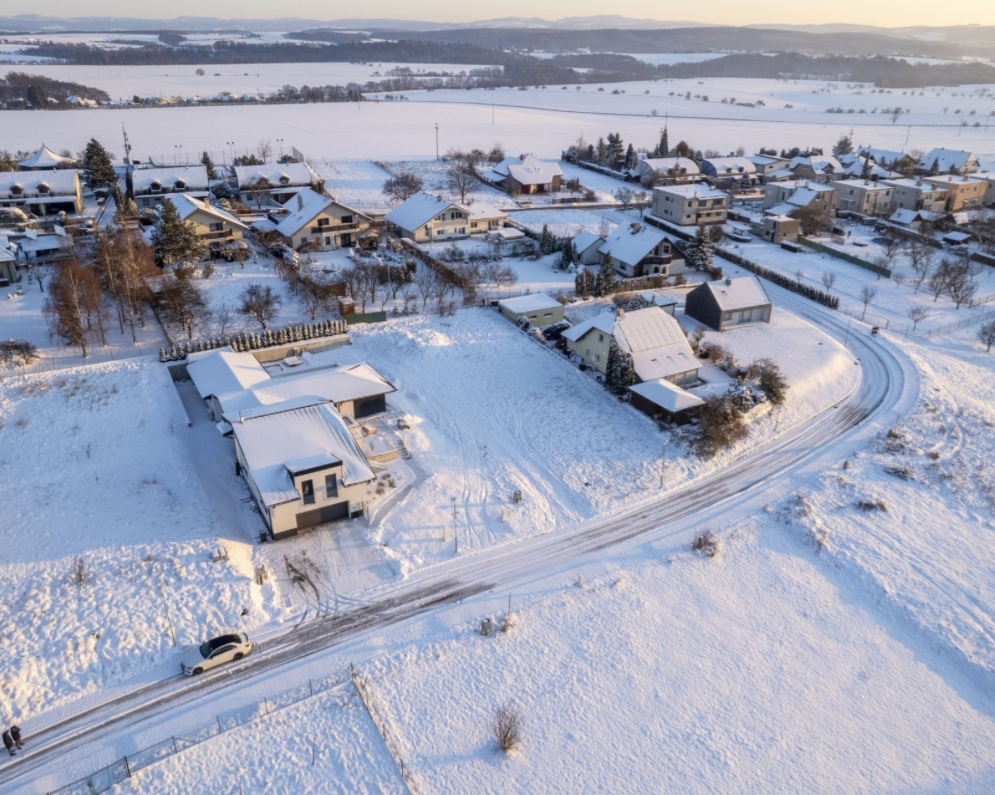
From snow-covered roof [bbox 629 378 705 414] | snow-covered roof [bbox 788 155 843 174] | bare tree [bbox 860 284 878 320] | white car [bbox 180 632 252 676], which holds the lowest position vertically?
white car [bbox 180 632 252 676]

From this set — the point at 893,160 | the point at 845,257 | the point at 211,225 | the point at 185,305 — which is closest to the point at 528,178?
the point at 845,257

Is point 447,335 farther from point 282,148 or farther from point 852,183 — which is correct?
point 282,148

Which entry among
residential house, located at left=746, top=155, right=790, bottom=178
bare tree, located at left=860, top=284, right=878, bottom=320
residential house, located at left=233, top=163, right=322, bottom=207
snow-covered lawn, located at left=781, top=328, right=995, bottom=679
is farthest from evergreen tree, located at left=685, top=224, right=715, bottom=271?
residential house, located at left=746, top=155, right=790, bottom=178

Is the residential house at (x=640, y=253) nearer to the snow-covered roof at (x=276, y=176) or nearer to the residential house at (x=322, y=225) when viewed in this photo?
the residential house at (x=322, y=225)

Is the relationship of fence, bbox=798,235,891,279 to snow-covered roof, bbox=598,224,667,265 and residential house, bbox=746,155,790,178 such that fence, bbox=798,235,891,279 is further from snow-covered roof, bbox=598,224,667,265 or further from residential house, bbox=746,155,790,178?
residential house, bbox=746,155,790,178

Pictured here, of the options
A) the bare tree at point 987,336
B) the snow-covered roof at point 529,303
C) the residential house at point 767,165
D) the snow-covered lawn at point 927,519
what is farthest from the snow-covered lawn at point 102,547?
the residential house at point 767,165

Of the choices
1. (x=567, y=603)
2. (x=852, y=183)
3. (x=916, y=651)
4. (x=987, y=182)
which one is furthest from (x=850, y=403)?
(x=987, y=182)
